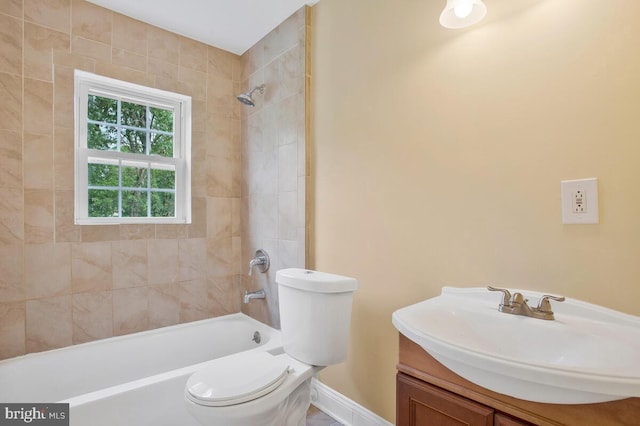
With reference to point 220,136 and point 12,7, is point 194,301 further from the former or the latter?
point 12,7

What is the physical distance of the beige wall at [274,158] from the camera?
2.09 metres

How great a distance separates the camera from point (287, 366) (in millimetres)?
1443

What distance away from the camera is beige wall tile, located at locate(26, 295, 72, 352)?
186cm

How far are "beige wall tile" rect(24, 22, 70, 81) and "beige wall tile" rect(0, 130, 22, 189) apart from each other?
0.38 meters

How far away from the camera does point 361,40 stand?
1739 millimetres

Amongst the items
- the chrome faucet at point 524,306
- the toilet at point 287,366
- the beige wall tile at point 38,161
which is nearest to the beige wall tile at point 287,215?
the toilet at point 287,366

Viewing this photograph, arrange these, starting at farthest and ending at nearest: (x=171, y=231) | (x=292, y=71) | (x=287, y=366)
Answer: (x=171, y=231) < (x=292, y=71) < (x=287, y=366)

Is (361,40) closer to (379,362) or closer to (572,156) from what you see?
(572,156)

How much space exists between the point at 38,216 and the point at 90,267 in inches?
16.4

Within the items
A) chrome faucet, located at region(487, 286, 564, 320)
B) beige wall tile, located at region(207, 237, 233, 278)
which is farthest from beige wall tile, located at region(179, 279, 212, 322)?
chrome faucet, located at region(487, 286, 564, 320)

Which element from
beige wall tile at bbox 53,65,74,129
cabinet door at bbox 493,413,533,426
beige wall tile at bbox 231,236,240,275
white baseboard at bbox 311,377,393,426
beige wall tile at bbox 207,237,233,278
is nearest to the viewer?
cabinet door at bbox 493,413,533,426

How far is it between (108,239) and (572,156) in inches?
98.9

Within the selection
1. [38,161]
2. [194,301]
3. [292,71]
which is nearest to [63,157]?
[38,161]

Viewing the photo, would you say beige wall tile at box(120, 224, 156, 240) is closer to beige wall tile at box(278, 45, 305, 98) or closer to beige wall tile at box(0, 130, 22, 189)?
beige wall tile at box(0, 130, 22, 189)
